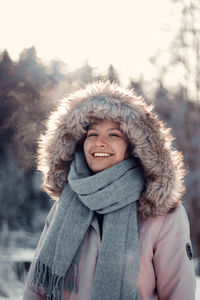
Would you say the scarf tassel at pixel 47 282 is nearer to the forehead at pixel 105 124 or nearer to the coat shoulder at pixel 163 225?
the coat shoulder at pixel 163 225

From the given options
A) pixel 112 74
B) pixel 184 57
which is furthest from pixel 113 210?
pixel 112 74

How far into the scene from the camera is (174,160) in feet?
6.28

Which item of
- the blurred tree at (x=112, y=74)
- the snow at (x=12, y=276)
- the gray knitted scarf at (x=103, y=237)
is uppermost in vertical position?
the blurred tree at (x=112, y=74)

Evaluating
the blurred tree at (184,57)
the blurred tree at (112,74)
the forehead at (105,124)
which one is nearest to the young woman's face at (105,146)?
the forehead at (105,124)

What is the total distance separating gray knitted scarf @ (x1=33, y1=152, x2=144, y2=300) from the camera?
169 centimetres

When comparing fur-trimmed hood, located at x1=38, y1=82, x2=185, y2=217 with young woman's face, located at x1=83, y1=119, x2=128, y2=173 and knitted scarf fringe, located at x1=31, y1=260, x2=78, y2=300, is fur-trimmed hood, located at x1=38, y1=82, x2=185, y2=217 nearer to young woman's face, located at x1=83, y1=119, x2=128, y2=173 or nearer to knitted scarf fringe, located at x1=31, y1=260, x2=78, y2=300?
young woman's face, located at x1=83, y1=119, x2=128, y2=173

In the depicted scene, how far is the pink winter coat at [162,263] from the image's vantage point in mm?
1646

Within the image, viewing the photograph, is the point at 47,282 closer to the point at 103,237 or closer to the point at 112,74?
the point at 103,237

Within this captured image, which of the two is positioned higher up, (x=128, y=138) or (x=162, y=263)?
(x=128, y=138)

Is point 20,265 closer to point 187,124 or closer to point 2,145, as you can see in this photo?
point 2,145

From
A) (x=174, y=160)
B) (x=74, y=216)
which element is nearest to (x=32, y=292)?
(x=74, y=216)

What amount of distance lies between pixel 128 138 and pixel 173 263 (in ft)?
2.54

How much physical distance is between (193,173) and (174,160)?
546 centimetres

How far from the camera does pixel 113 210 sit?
1854 millimetres
